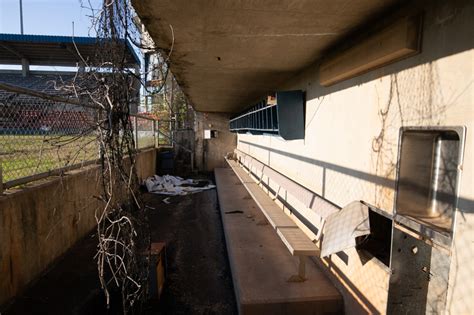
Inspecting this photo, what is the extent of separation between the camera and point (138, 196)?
231 centimetres

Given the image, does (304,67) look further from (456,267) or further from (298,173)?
(456,267)

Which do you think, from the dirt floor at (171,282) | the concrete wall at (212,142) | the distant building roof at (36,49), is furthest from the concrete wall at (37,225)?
the distant building roof at (36,49)

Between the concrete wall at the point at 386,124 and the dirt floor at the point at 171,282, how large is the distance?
1327mm

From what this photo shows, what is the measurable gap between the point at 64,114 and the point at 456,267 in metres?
4.26

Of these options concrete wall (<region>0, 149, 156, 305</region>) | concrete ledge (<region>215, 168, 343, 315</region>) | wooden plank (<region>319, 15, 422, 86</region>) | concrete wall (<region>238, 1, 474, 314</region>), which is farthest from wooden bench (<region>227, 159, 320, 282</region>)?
concrete wall (<region>0, 149, 156, 305</region>)

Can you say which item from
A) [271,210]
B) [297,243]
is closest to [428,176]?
[297,243]

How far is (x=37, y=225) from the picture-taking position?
11.3ft

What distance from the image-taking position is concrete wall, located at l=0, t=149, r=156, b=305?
292cm

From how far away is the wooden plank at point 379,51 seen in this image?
1.81 meters

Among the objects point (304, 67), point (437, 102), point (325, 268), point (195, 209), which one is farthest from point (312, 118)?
point (195, 209)

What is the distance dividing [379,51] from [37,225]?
153 inches

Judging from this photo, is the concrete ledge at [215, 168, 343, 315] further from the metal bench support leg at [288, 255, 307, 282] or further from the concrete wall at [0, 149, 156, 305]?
the concrete wall at [0, 149, 156, 305]

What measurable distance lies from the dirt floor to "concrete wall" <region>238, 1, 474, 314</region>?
1.33 m

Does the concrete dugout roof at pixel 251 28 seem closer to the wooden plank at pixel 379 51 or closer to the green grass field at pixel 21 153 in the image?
the wooden plank at pixel 379 51
